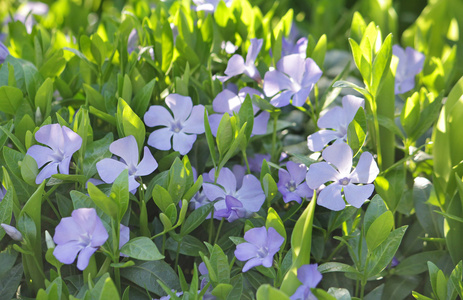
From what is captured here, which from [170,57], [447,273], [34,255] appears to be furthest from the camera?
[170,57]

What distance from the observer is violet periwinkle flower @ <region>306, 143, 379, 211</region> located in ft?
2.63

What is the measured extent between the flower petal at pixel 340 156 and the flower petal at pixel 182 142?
242 millimetres

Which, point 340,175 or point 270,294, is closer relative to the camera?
point 270,294

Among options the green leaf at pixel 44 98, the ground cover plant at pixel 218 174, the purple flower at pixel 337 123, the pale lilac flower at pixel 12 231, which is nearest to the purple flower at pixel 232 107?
the ground cover plant at pixel 218 174

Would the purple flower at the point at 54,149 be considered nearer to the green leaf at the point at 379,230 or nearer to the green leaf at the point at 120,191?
the green leaf at the point at 120,191

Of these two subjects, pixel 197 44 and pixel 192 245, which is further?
pixel 197 44

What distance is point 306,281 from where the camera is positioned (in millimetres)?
692

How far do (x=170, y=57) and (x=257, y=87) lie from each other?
20 cm

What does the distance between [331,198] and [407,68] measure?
0.52 meters

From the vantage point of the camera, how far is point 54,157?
0.84 m

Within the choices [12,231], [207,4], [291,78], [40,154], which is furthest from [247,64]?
[12,231]

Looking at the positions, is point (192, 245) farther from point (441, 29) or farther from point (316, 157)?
point (441, 29)

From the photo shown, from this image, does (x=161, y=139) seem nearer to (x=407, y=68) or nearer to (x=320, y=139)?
(x=320, y=139)

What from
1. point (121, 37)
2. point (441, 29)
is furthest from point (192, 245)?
point (441, 29)
